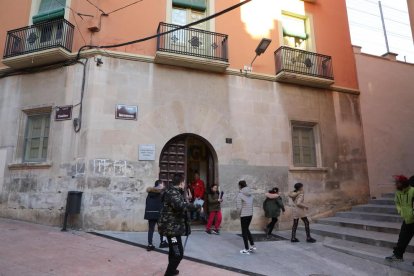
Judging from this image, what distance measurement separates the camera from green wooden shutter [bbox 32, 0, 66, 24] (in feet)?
33.7

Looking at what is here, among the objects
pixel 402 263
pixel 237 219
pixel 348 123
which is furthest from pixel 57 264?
pixel 348 123

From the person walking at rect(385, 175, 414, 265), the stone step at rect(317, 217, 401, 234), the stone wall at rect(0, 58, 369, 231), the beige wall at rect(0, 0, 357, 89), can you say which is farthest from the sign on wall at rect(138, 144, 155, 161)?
the person walking at rect(385, 175, 414, 265)

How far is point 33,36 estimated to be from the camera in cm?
1002

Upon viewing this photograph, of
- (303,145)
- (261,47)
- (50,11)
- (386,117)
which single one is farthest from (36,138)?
(386,117)

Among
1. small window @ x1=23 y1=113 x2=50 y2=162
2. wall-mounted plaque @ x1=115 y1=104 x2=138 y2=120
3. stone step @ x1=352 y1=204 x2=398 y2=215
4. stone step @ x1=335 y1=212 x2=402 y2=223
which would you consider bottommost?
stone step @ x1=335 y1=212 x2=402 y2=223

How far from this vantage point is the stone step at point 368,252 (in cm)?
579

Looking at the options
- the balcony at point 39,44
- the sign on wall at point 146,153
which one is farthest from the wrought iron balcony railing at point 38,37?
the sign on wall at point 146,153

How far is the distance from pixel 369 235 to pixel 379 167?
5.35m

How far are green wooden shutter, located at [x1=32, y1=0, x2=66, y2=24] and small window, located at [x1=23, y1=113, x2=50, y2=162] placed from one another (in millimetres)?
3298

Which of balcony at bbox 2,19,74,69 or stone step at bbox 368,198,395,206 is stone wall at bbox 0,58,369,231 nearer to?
balcony at bbox 2,19,74,69

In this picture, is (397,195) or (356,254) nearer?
(397,195)

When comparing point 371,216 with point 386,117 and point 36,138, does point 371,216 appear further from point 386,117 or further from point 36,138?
point 36,138

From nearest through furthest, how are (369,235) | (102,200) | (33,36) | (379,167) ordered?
(369,235) → (102,200) → (33,36) → (379,167)

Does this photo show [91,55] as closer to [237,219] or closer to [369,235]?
[237,219]
